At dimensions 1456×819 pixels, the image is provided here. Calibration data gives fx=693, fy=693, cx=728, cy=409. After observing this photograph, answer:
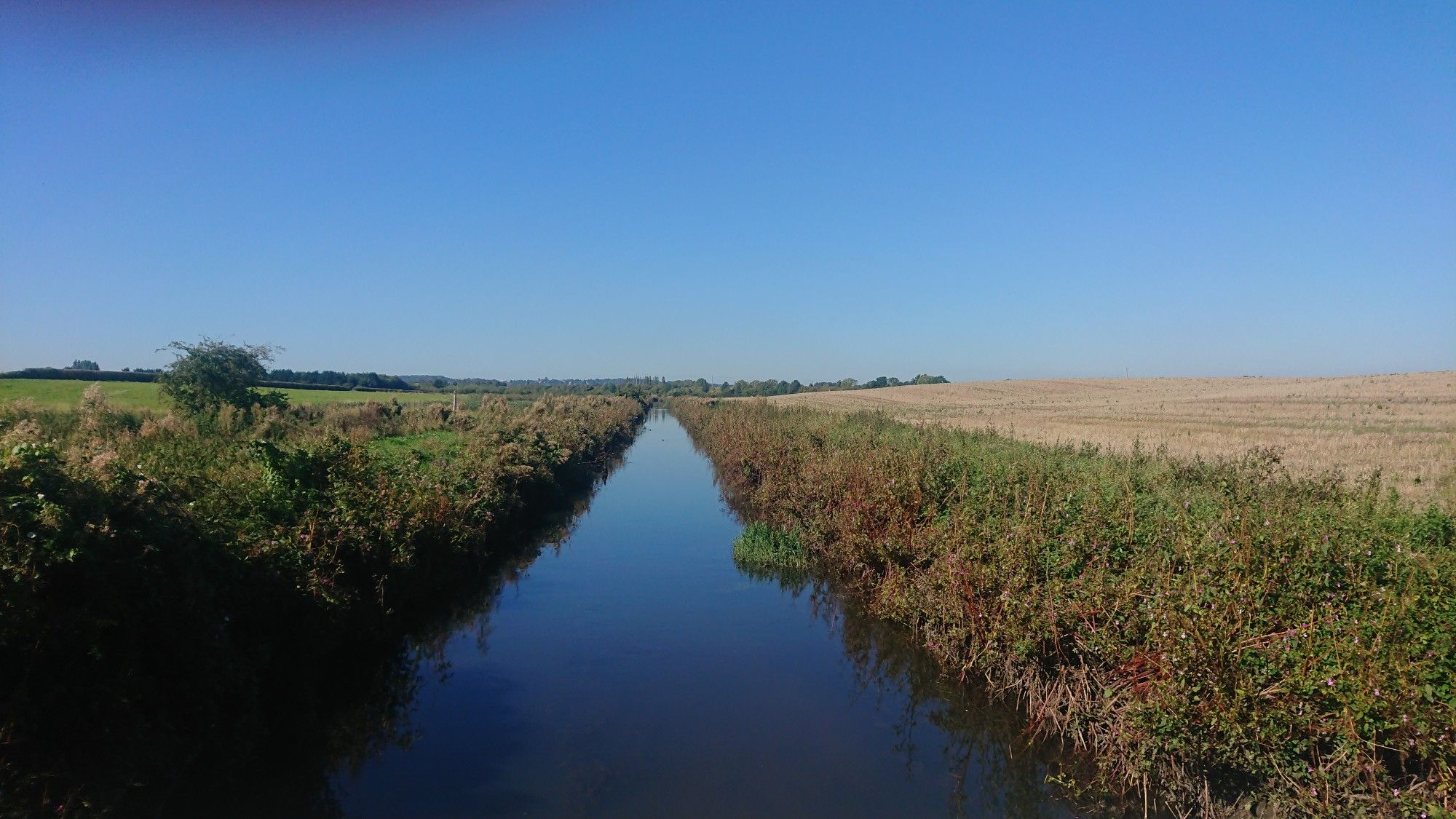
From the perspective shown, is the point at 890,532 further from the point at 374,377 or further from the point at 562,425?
the point at 374,377

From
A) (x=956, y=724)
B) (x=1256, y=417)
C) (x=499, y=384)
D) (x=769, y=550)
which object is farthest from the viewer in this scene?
(x=499, y=384)

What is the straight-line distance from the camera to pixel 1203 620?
16.8ft

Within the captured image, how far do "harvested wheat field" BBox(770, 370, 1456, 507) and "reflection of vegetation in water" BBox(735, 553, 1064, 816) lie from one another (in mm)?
5487

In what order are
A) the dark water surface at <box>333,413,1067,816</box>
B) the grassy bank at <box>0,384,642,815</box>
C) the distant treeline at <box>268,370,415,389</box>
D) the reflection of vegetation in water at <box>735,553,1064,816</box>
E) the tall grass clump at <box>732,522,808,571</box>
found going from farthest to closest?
the distant treeline at <box>268,370,415,389</box>
the tall grass clump at <box>732,522,808,571</box>
the reflection of vegetation in water at <box>735,553,1064,816</box>
the dark water surface at <box>333,413,1067,816</box>
the grassy bank at <box>0,384,642,815</box>

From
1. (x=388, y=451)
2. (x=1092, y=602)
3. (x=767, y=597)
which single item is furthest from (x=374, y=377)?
(x=1092, y=602)

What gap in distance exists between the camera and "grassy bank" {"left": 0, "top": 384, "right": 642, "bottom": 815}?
406cm

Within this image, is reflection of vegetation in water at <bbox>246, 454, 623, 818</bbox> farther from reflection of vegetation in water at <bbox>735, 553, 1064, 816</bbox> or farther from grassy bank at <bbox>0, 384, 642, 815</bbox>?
reflection of vegetation in water at <bbox>735, 553, 1064, 816</bbox>

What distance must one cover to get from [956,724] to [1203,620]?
10.8 ft

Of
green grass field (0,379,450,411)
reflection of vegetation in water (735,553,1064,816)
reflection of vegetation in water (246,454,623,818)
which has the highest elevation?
green grass field (0,379,450,411)

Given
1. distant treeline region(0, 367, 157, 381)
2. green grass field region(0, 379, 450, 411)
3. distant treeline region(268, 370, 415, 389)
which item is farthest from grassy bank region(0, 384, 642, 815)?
distant treeline region(268, 370, 415, 389)

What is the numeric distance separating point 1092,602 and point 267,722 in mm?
7640

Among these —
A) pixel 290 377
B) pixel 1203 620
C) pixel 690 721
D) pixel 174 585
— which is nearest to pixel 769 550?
pixel 690 721

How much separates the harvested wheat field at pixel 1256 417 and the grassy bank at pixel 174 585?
12.0 m

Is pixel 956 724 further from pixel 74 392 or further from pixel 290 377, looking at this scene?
pixel 290 377
